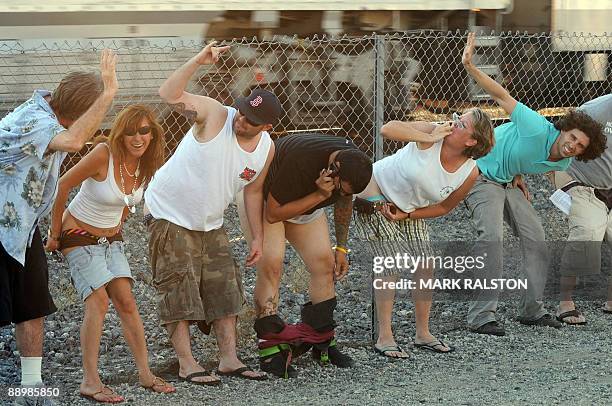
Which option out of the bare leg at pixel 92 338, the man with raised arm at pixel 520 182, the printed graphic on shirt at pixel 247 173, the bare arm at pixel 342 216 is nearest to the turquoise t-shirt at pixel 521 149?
the man with raised arm at pixel 520 182

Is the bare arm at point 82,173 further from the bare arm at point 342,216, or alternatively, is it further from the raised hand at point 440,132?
the raised hand at point 440,132

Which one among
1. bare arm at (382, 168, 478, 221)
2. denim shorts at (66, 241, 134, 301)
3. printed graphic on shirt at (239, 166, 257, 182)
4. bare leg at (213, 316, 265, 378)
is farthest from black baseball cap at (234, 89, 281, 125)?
bare arm at (382, 168, 478, 221)

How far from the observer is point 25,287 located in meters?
5.08

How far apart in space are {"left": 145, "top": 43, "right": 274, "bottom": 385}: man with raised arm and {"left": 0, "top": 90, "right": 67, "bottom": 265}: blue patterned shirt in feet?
2.75

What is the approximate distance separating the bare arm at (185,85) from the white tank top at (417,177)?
1.31 meters

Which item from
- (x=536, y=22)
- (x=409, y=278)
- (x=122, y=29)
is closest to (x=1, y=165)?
(x=409, y=278)

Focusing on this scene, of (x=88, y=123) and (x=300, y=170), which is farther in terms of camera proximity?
(x=300, y=170)

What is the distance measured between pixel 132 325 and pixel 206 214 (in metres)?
0.68

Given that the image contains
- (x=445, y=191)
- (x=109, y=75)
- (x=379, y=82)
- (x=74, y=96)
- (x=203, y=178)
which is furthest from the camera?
(x=379, y=82)

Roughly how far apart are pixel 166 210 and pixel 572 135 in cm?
255

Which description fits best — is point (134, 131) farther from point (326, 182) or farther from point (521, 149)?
point (521, 149)

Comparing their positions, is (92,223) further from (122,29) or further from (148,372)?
(122,29)

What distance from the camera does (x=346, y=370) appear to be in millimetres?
6117

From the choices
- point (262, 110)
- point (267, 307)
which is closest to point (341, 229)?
point (267, 307)
